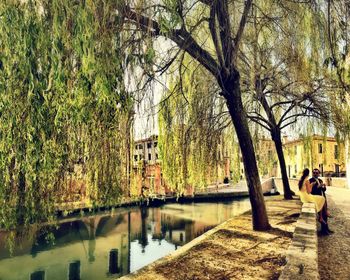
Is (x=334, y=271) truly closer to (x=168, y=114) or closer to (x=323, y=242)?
(x=323, y=242)

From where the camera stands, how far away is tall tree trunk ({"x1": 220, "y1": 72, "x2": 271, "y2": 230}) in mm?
7246

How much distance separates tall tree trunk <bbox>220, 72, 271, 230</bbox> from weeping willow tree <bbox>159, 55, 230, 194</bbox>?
1256 millimetres

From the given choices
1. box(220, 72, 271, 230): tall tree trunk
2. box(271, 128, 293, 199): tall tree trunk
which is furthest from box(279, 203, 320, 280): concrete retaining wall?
box(271, 128, 293, 199): tall tree trunk

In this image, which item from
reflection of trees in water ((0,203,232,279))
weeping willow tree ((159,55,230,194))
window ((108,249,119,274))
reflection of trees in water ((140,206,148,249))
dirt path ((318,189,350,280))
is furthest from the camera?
reflection of trees in water ((140,206,148,249))

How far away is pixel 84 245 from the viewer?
45.0ft

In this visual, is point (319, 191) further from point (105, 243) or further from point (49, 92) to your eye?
point (105, 243)

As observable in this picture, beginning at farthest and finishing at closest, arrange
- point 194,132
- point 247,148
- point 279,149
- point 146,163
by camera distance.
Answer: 1. point 146,163
2. point 279,149
3. point 194,132
4. point 247,148

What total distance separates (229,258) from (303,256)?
1891mm

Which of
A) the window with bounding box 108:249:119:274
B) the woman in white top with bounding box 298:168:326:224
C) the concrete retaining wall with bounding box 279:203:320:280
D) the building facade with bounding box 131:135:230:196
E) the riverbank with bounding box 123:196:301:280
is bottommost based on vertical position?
the window with bounding box 108:249:119:274

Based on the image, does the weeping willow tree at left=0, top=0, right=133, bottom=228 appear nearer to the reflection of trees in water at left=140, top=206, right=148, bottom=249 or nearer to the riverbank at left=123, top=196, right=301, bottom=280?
the riverbank at left=123, top=196, right=301, bottom=280

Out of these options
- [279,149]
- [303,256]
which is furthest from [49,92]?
[279,149]

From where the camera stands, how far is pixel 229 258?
557 cm

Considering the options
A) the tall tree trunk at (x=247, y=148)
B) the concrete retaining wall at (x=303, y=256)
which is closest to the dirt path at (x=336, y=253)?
the concrete retaining wall at (x=303, y=256)

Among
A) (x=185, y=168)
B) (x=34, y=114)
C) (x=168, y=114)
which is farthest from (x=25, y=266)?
(x=34, y=114)
